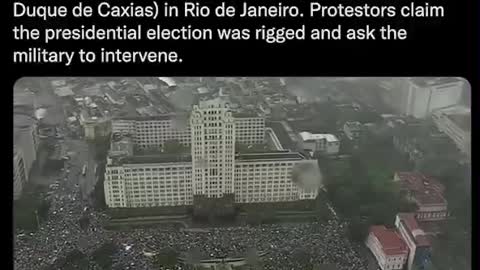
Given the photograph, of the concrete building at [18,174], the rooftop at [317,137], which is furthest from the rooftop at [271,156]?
the concrete building at [18,174]

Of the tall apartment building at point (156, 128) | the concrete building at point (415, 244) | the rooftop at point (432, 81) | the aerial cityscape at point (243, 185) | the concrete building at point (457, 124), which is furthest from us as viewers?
the concrete building at point (415, 244)

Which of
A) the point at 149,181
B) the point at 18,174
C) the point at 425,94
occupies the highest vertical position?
the point at 425,94

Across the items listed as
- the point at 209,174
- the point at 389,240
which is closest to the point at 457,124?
the point at 389,240

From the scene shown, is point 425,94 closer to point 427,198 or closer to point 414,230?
point 427,198

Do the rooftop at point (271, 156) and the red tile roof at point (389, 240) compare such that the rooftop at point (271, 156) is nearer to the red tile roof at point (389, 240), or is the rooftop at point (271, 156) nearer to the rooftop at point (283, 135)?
the rooftop at point (283, 135)

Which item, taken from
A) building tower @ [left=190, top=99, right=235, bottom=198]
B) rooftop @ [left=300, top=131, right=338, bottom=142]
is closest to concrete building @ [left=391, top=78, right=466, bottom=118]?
rooftop @ [left=300, top=131, right=338, bottom=142]

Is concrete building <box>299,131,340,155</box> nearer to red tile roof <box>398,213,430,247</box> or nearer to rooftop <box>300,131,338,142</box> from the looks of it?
rooftop <box>300,131,338,142</box>
